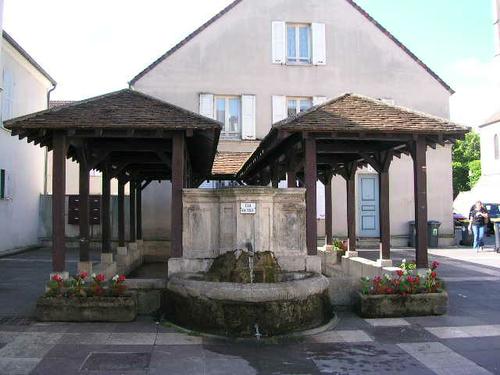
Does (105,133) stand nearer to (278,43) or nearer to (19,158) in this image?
(19,158)

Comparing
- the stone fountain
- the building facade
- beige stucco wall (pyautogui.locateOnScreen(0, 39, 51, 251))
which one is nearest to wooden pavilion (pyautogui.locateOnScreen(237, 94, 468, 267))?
the stone fountain

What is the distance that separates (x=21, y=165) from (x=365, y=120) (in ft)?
46.2

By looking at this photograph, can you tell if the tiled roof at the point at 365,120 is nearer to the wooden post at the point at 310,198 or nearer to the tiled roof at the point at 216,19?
the wooden post at the point at 310,198

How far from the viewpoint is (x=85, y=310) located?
7770 millimetres

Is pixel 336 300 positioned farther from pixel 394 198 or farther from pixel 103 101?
pixel 394 198

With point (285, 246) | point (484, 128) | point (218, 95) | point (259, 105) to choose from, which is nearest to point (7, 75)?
point (218, 95)

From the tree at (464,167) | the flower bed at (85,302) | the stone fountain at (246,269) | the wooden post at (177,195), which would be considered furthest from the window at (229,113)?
the tree at (464,167)

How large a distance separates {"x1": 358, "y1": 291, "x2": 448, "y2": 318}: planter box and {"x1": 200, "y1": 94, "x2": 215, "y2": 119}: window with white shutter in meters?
12.1

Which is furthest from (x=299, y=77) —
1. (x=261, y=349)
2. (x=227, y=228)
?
(x=261, y=349)

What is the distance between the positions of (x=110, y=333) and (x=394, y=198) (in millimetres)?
15245

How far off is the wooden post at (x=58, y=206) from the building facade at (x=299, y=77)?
10355mm

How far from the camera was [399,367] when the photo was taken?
5832 millimetres

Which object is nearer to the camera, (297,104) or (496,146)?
(297,104)

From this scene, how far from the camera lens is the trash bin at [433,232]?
19938mm
